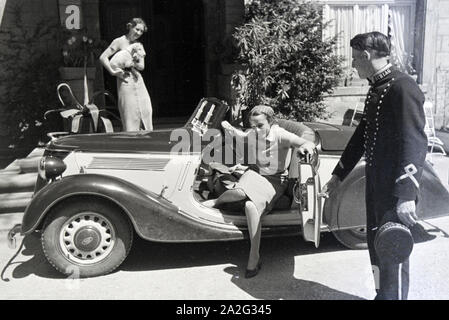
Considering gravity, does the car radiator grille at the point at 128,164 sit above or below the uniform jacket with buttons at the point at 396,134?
below

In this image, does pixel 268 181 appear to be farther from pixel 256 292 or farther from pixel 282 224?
pixel 256 292

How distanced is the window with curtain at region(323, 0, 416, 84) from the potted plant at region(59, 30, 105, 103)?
4.07m

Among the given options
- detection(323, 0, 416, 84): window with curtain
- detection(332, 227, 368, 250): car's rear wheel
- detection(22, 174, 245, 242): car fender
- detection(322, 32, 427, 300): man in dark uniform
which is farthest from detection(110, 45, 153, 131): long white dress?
detection(323, 0, 416, 84): window with curtain

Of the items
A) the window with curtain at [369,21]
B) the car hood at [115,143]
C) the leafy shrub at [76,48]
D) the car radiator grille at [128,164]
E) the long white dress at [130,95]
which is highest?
the window with curtain at [369,21]

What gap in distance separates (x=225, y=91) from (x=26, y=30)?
367 cm

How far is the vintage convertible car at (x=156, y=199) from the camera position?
421 cm

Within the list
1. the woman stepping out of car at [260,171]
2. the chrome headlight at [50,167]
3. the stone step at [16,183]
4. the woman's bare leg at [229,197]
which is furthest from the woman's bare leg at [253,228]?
the stone step at [16,183]

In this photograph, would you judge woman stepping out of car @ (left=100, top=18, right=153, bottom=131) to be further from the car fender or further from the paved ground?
the car fender

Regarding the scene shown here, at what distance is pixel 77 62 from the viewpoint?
25.8 ft

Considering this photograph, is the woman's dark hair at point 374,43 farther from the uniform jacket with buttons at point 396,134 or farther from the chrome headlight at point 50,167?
the chrome headlight at point 50,167

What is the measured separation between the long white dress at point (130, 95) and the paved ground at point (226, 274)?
168 cm

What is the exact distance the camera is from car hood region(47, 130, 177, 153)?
4652 mm

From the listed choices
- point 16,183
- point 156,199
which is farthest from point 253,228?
point 16,183

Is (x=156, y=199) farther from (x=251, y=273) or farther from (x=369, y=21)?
(x=369, y=21)
